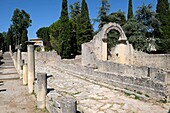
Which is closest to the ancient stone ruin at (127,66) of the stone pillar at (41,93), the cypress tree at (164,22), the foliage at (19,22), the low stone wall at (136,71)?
the low stone wall at (136,71)

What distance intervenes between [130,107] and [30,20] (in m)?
61.0

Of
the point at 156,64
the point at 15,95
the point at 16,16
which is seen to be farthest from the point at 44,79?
the point at 16,16

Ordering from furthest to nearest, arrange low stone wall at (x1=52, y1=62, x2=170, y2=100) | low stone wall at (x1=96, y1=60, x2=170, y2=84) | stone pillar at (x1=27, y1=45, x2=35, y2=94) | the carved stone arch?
the carved stone arch → stone pillar at (x1=27, y1=45, x2=35, y2=94) → low stone wall at (x1=96, y1=60, x2=170, y2=84) → low stone wall at (x1=52, y1=62, x2=170, y2=100)

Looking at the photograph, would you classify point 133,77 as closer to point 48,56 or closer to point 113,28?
point 113,28

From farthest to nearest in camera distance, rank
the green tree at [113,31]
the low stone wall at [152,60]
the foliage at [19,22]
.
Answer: the foliage at [19,22] < the green tree at [113,31] < the low stone wall at [152,60]

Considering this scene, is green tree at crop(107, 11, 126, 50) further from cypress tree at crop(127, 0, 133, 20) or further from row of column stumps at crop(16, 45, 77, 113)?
row of column stumps at crop(16, 45, 77, 113)

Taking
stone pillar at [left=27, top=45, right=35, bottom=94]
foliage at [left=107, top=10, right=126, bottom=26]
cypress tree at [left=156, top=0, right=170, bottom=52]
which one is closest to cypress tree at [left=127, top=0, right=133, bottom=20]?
foliage at [left=107, top=10, right=126, bottom=26]

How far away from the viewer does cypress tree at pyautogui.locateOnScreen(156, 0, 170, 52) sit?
95.3 ft

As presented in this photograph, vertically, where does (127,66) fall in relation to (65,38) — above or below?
below

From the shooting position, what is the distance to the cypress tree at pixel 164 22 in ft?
95.3

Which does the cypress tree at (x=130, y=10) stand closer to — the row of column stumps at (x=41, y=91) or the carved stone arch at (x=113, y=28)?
the carved stone arch at (x=113, y=28)

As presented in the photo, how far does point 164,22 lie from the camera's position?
3047 centimetres

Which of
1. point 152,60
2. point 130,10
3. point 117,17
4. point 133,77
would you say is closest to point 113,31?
point 117,17

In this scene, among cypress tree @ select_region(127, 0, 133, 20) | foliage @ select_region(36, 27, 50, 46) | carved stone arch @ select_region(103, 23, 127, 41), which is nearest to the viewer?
carved stone arch @ select_region(103, 23, 127, 41)
